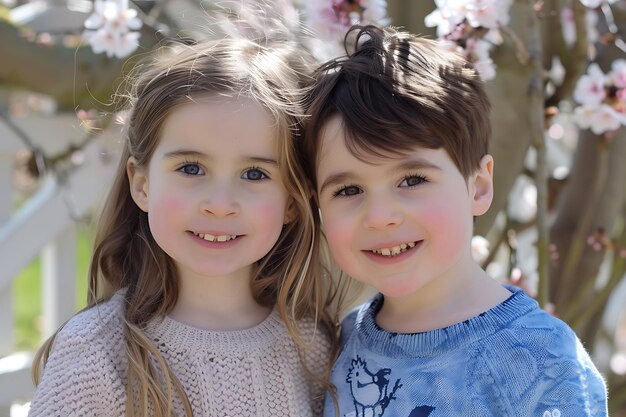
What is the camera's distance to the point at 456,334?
165cm

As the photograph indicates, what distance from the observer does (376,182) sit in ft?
5.45

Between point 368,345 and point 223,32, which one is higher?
point 223,32

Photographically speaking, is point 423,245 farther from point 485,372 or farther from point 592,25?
point 592,25

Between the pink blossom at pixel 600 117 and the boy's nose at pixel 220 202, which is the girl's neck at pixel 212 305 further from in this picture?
the pink blossom at pixel 600 117

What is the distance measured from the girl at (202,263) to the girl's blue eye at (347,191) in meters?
0.10

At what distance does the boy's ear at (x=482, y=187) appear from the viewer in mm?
1757

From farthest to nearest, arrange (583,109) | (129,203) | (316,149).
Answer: (583,109) → (129,203) → (316,149)

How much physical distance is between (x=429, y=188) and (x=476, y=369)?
325 millimetres

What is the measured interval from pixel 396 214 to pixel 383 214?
0.08 feet

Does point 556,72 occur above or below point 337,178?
below

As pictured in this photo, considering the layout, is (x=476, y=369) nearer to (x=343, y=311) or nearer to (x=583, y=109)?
(x=343, y=311)

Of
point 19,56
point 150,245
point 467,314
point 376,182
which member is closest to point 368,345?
point 467,314

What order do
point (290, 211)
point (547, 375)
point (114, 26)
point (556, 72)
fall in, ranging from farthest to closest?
point (556, 72) < point (114, 26) < point (290, 211) < point (547, 375)

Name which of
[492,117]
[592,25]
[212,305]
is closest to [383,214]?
[212,305]
